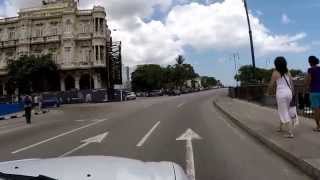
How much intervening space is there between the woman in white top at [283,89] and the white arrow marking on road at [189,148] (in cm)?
240

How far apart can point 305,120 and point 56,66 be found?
82.2 meters

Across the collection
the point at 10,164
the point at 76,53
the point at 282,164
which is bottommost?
the point at 282,164

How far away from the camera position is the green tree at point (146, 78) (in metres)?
137

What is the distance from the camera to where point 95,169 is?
13.1 ft

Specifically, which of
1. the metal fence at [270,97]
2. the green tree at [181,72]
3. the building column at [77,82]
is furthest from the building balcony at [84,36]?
the green tree at [181,72]

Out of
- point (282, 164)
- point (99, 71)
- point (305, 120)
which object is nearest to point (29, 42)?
point (99, 71)

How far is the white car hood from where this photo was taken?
12.5 ft

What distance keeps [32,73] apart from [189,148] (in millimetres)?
81819

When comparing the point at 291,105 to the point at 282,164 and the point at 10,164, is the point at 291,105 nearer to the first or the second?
the point at 282,164

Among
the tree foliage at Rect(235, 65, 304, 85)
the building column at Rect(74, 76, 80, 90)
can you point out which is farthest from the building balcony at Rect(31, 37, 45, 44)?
the tree foliage at Rect(235, 65, 304, 85)

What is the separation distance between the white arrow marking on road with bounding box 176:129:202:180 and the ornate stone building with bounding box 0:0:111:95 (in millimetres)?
78997

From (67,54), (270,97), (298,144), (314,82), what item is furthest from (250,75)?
(298,144)

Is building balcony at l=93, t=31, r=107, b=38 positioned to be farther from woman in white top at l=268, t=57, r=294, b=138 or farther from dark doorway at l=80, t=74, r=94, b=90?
woman in white top at l=268, t=57, r=294, b=138

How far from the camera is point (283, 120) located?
1327 centimetres
